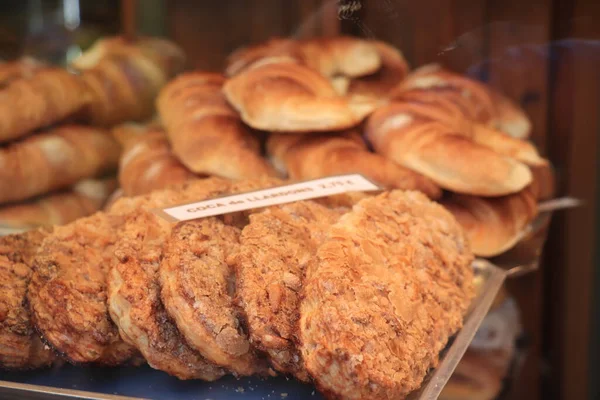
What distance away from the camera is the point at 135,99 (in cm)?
232

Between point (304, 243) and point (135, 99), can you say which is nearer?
point (304, 243)

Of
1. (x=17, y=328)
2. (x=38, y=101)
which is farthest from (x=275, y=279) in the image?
(x=38, y=101)

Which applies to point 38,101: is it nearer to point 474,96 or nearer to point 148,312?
point 148,312

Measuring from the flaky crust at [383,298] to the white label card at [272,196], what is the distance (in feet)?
0.29

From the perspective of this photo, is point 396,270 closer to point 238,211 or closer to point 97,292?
point 238,211

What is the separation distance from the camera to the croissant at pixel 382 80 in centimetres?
215

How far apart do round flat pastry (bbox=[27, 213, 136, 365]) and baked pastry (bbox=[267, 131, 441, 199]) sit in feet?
2.05

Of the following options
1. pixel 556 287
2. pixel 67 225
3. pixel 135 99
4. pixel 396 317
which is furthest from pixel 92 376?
pixel 556 287

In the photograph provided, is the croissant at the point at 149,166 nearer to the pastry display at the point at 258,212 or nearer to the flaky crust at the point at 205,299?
the pastry display at the point at 258,212

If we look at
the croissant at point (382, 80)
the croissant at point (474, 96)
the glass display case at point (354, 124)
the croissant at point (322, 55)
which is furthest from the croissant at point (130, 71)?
the croissant at point (474, 96)

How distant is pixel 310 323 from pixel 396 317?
15 cm

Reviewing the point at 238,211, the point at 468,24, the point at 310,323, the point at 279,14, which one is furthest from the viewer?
the point at 279,14

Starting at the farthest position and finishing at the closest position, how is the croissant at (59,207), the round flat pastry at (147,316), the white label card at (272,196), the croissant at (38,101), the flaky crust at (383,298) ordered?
1. the croissant at (38,101)
2. the croissant at (59,207)
3. the white label card at (272,196)
4. the round flat pastry at (147,316)
5. the flaky crust at (383,298)

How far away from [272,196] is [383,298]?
1.21 ft
